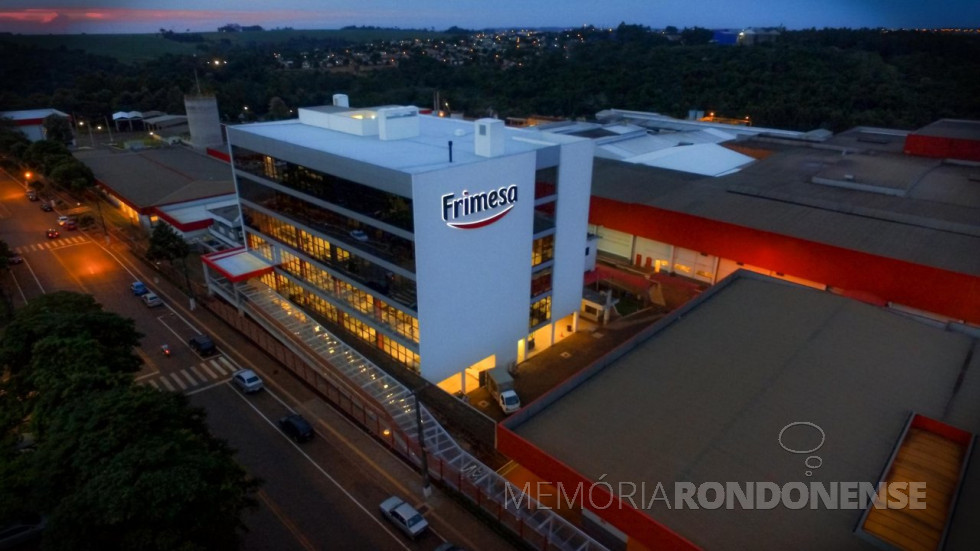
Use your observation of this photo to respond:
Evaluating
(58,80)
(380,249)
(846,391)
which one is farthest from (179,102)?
(846,391)

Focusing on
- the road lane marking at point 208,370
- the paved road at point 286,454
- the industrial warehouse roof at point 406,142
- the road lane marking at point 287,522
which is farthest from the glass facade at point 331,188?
the road lane marking at point 287,522

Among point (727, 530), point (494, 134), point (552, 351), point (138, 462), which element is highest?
point (494, 134)

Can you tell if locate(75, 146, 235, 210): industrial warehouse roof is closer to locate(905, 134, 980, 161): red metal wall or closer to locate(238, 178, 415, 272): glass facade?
locate(238, 178, 415, 272): glass facade

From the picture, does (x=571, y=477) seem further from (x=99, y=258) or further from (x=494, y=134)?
(x=99, y=258)

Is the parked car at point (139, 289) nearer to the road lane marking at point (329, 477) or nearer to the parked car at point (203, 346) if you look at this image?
the parked car at point (203, 346)

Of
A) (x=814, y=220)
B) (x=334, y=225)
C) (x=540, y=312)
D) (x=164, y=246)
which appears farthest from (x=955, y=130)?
(x=164, y=246)
